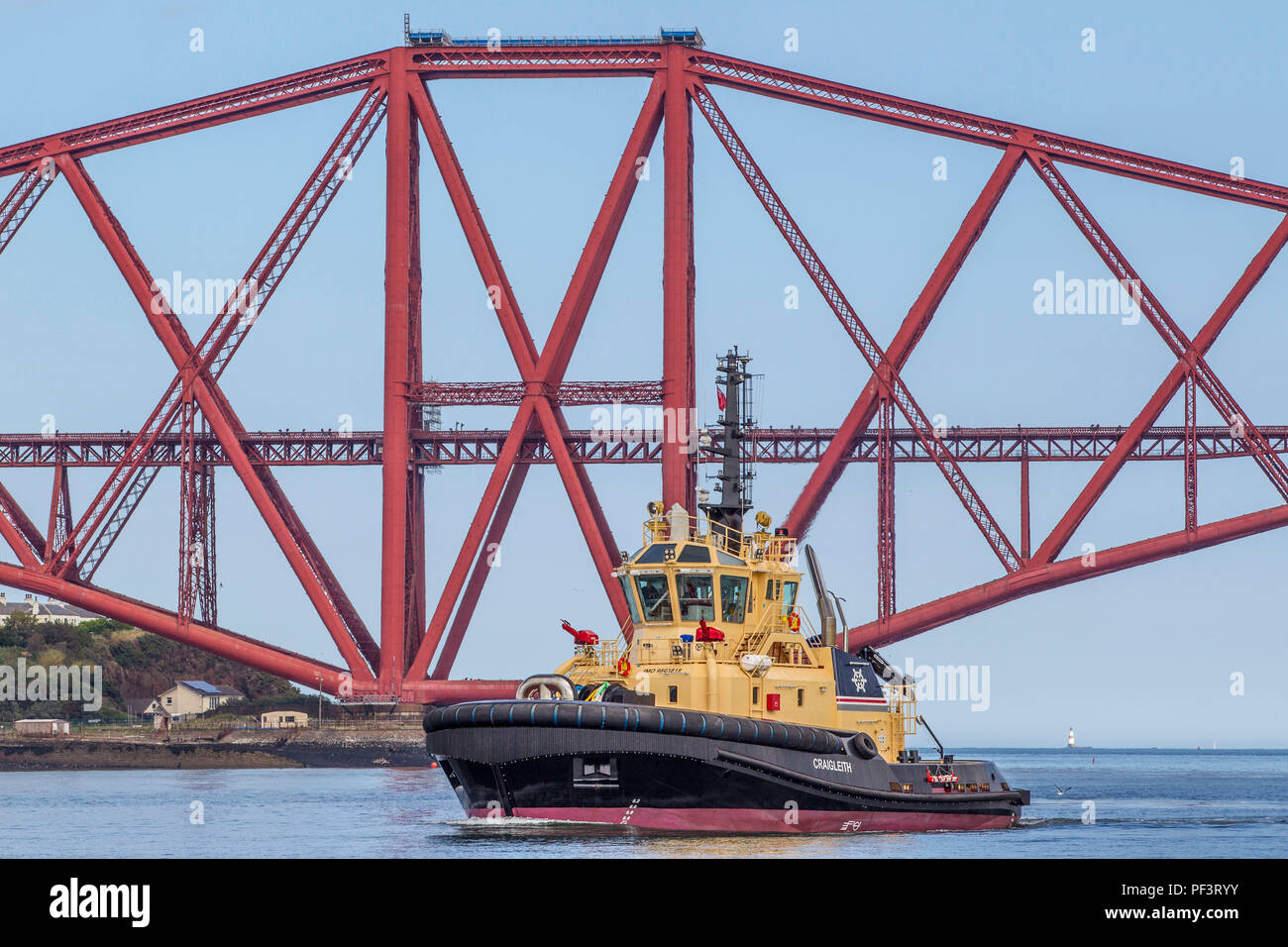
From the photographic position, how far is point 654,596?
118 feet

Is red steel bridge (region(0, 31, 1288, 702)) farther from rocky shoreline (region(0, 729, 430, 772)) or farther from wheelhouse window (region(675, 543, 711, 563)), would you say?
wheelhouse window (region(675, 543, 711, 563))

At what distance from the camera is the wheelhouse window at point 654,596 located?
35.6 m

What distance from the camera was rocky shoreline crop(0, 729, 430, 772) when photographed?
230 feet

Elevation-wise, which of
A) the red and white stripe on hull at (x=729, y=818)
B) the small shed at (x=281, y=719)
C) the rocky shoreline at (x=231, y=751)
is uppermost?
the red and white stripe on hull at (x=729, y=818)

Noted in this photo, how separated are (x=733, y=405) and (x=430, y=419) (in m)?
37.6

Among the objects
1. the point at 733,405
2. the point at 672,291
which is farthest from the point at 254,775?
the point at 733,405

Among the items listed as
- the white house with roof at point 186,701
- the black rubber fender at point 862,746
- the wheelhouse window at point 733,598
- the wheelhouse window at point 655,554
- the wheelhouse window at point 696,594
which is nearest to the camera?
the wheelhouse window at point 696,594

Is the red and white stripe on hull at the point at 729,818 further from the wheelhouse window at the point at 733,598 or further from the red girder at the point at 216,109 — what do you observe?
the red girder at the point at 216,109

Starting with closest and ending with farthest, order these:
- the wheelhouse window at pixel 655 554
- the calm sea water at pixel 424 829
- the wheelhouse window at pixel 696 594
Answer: the calm sea water at pixel 424 829 < the wheelhouse window at pixel 696 594 < the wheelhouse window at pixel 655 554

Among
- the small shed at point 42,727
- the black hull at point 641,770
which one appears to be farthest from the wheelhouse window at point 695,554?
the small shed at point 42,727

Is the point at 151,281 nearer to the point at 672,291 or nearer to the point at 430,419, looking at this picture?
the point at 430,419

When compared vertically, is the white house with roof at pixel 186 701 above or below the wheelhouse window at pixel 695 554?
below

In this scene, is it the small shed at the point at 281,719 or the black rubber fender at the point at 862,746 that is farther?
→ the small shed at the point at 281,719

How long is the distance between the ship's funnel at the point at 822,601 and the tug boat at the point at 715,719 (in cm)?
4
